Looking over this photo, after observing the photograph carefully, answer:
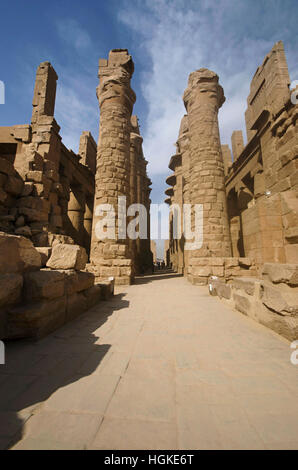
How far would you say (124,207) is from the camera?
7.89 m

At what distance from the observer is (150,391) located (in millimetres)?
1402

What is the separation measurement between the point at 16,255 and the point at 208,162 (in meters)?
8.06

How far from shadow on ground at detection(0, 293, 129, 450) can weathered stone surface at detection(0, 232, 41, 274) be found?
88 cm

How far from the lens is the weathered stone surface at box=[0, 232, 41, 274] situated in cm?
225

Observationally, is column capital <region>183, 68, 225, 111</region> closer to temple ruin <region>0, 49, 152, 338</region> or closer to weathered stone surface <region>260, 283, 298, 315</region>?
temple ruin <region>0, 49, 152, 338</region>

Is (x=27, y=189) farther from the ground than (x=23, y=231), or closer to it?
farther from the ground

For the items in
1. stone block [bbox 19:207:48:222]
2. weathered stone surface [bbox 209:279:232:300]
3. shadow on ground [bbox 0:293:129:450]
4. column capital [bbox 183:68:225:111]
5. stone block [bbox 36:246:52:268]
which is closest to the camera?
shadow on ground [bbox 0:293:129:450]

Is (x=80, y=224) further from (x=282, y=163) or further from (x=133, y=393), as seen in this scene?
(x=133, y=393)

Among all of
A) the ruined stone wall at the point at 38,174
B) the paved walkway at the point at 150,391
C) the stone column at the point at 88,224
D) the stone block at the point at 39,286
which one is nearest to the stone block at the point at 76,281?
the stone block at the point at 39,286

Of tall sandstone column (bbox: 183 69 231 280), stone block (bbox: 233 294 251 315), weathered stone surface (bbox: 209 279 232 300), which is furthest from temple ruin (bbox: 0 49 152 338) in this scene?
tall sandstone column (bbox: 183 69 231 280)

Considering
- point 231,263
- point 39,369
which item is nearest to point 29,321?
point 39,369

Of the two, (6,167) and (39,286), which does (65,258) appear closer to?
(39,286)

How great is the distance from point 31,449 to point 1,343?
149 centimetres

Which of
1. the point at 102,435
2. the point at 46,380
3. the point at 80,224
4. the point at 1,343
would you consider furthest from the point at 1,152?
the point at 102,435
